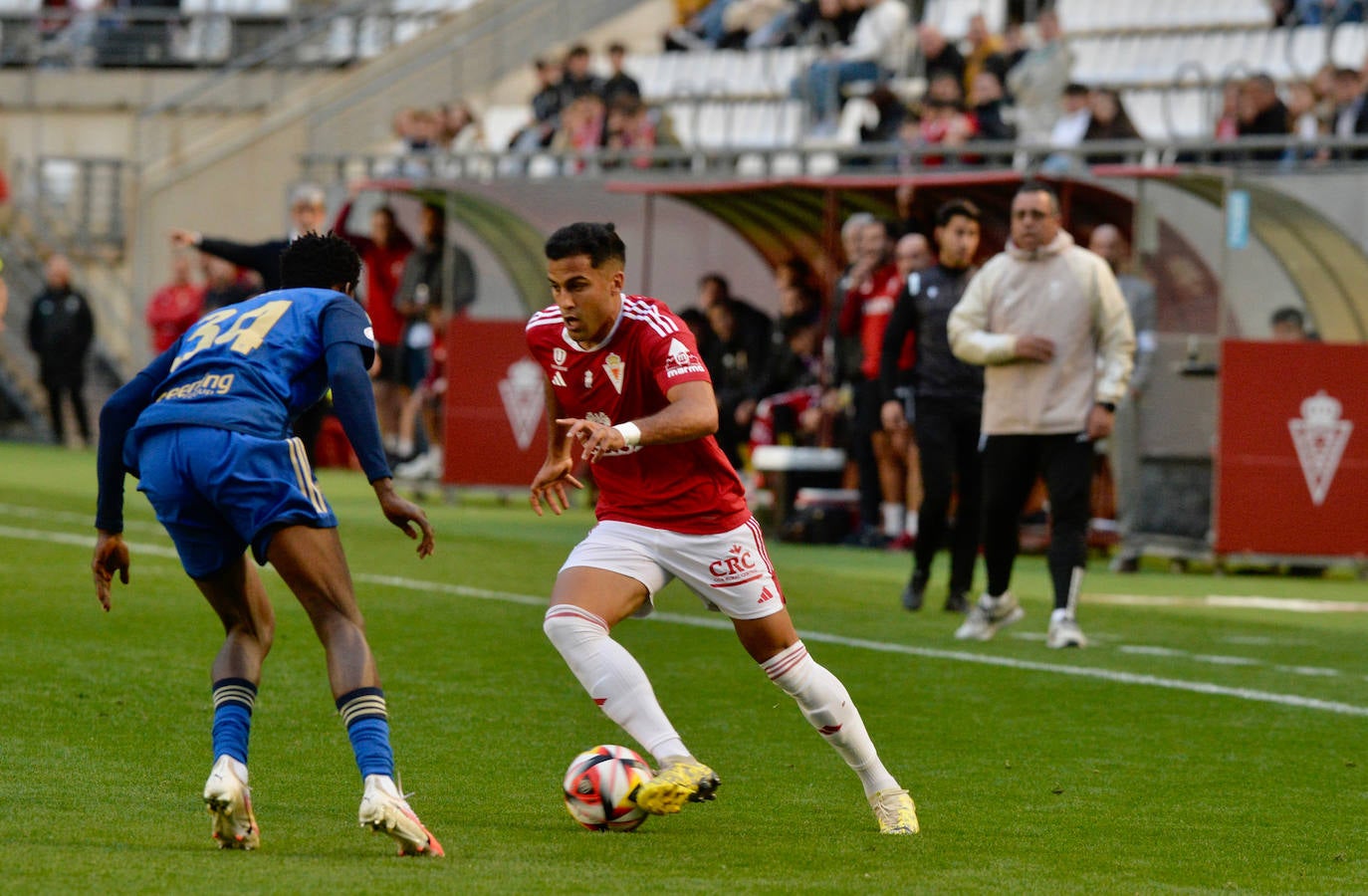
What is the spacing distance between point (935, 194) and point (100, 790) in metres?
12.4

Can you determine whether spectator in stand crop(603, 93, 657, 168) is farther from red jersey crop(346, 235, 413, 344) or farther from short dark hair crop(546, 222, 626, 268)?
short dark hair crop(546, 222, 626, 268)

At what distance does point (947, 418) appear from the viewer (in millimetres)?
12172

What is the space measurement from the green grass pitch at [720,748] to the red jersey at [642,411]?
924 mm

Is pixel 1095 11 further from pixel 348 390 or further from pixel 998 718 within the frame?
pixel 348 390

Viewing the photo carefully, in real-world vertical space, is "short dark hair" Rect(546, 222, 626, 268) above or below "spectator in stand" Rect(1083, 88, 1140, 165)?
below

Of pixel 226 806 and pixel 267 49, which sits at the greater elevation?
pixel 267 49

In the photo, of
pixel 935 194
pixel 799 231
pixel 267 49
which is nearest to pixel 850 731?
pixel 935 194

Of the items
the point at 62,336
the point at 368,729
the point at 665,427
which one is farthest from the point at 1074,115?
the point at 368,729

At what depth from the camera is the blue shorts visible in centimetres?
576

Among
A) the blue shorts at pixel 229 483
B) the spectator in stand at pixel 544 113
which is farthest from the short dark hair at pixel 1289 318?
the blue shorts at pixel 229 483

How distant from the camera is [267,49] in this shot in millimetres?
31578

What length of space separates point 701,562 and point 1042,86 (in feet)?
49.8

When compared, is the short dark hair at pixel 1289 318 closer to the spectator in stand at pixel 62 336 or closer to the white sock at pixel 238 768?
the white sock at pixel 238 768

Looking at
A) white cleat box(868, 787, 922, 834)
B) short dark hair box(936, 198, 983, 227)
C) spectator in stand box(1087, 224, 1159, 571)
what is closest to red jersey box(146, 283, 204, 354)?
spectator in stand box(1087, 224, 1159, 571)
